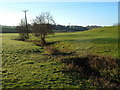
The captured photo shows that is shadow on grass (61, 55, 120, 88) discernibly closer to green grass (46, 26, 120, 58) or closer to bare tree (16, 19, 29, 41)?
green grass (46, 26, 120, 58)

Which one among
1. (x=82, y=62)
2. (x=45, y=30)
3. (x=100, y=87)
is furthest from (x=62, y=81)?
(x=45, y=30)

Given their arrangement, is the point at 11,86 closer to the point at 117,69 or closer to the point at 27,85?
the point at 27,85

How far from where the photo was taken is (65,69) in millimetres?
10891

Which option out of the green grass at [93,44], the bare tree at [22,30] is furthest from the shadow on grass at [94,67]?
the bare tree at [22,30]

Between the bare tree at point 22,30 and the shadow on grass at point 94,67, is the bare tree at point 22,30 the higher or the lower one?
the higher one

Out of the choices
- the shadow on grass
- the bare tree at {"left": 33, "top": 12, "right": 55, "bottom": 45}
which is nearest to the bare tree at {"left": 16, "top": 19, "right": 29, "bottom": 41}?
the bare tree at {"left": 33, "top": 12, "right": 55, "bottom": 45}

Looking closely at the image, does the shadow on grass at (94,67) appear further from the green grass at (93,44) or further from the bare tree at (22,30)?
the bare tree at (22,30)

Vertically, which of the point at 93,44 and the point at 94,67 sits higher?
the point at 93,44


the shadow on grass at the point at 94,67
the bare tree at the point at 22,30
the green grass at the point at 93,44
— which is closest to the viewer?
the shadow on grass at the point at 94,67

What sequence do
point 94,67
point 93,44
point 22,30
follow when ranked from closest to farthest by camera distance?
point 94,67 → point 93,44 → point 22,30

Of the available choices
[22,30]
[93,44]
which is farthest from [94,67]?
[22,30]

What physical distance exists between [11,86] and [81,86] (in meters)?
4.62

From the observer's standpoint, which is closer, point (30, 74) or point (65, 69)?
point (30, 74)

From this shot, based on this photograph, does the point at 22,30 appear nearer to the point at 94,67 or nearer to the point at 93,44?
the point at 93,44
